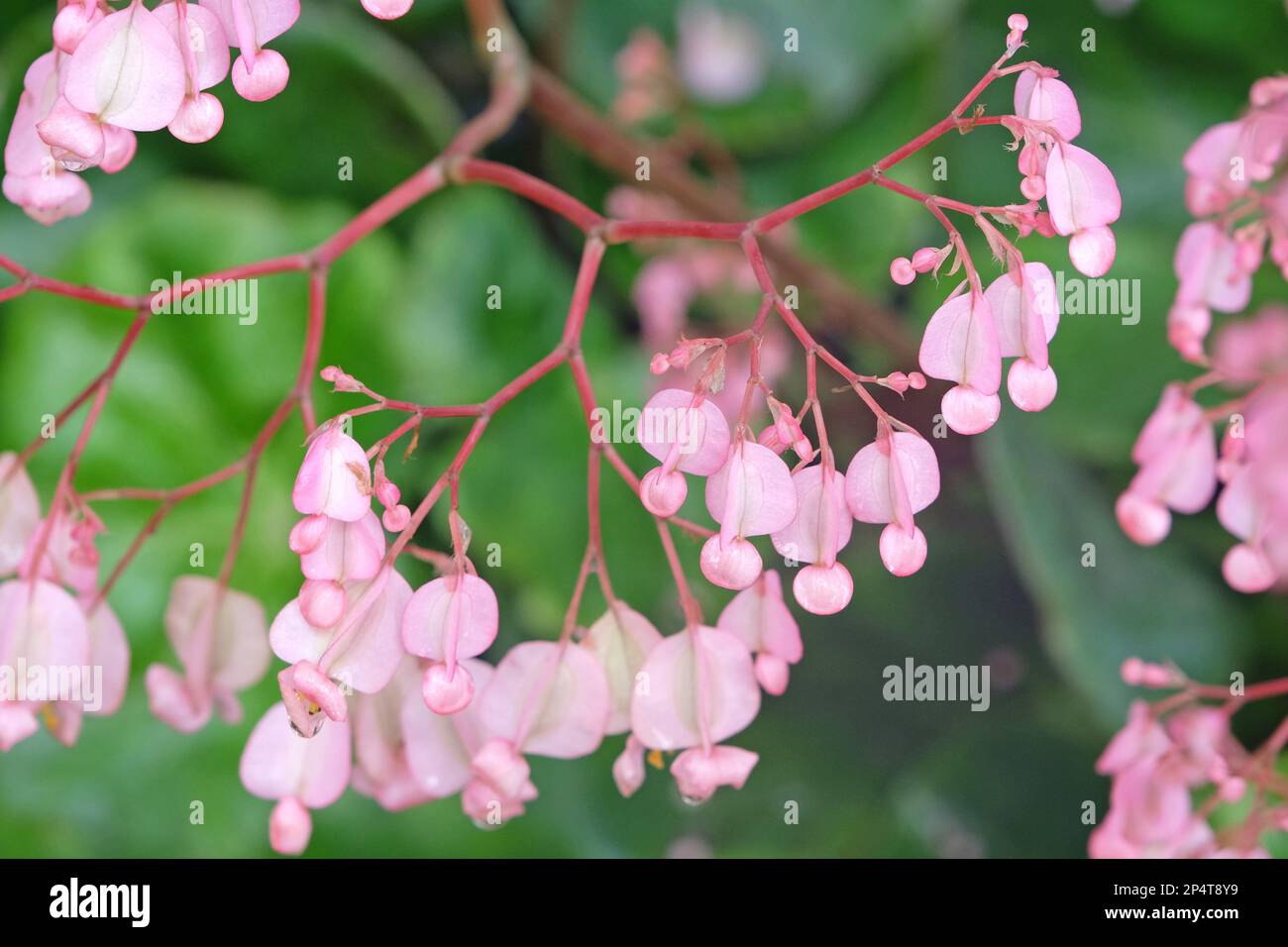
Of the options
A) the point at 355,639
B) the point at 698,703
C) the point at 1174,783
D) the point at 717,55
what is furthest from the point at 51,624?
the point at 717,55

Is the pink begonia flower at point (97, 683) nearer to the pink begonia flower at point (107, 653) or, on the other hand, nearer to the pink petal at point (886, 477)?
the pink begonia flower at point (107, 653)

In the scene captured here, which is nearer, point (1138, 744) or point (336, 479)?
point (336, 479)

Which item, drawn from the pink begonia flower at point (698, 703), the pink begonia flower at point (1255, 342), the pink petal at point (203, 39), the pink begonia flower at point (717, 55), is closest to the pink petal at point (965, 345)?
the pink begonia flower at point (698, 703)

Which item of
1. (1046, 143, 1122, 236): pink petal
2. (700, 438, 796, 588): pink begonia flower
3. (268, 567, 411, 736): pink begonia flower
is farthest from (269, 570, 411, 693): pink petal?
(1046, 143, 1122, 236): pink petal

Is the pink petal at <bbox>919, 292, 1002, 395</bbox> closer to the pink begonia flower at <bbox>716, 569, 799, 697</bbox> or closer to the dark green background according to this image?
the pink begonia flower at <bbox>716, 569, 799, 697</bbox>

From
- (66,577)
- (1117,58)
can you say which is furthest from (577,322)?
(1117,58)

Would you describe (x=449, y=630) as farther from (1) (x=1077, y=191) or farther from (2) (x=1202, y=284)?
(2) (x=1202, y=284)

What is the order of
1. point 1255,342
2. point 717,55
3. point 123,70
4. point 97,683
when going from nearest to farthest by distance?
1. point 123,70
2. point 97,683
3. point 1255,342
4. point 717,55
